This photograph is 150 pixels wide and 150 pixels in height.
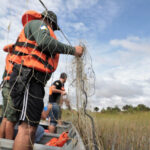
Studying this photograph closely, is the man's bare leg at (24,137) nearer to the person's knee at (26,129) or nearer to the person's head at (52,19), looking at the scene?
the person's knee at (26,129)

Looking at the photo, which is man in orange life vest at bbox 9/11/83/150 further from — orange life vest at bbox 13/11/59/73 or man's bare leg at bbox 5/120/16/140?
man's bare leg at bbox 5/120/16/140

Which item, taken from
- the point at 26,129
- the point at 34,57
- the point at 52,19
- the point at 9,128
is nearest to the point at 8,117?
the point at 9,128

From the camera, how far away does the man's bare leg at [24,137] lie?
48.7 inches

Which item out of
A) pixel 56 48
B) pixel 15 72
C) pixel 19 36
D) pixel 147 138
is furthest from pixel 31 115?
pixel 147 138

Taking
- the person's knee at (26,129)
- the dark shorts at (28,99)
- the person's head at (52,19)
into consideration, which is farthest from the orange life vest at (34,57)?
the person's knee at (26,129)

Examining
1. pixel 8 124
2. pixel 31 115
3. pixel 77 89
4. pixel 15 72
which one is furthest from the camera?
pixel 77 89

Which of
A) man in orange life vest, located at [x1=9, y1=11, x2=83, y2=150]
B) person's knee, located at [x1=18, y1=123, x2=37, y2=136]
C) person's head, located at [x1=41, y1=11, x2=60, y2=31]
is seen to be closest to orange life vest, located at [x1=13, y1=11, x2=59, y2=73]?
man in orange life vest, located at [x1=9, y1=11, x2=83, y2=150]

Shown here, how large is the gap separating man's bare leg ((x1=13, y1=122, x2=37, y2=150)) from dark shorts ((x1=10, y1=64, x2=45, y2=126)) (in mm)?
43

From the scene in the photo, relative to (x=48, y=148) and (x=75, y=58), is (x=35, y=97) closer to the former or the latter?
(x=48, y=148)

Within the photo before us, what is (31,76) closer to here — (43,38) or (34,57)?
(34,57)

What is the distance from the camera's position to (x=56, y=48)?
1438 mm

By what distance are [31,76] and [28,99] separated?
189mm

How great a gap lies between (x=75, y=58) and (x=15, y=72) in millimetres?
698

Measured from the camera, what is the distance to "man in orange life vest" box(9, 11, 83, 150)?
128 cm
